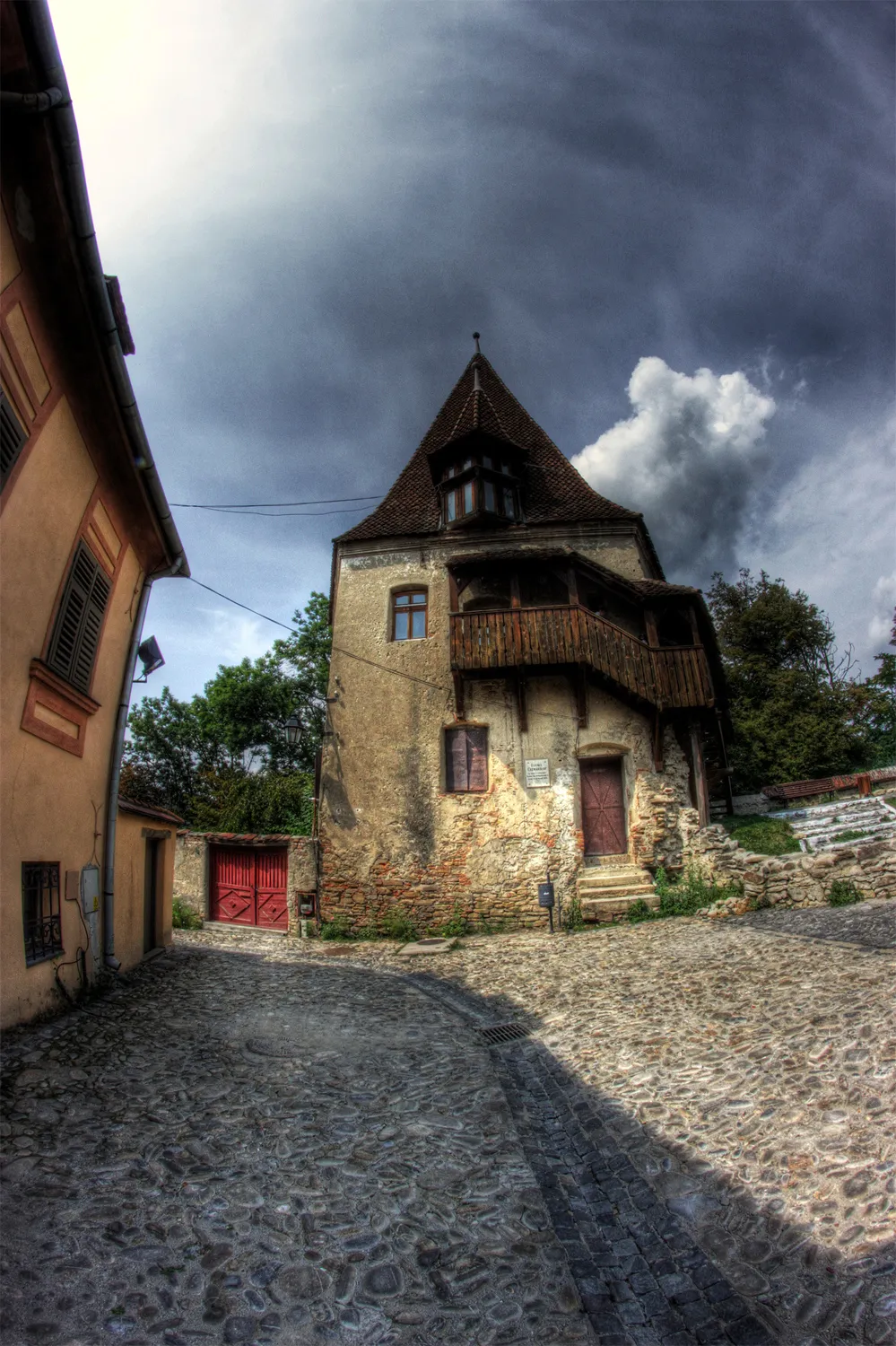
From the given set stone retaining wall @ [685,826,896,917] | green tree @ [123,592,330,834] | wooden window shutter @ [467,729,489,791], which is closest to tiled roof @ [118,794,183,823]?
wooden window shutter @ [467,729,489,791]

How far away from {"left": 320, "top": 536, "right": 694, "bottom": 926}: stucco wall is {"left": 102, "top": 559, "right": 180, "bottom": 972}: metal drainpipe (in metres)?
7.31

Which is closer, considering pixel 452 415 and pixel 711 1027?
pixel 711 1027

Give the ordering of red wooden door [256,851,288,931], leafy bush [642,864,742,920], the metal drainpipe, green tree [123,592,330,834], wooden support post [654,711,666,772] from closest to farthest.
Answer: the metal drainpipe
leafy bush [642,864,742,920]
wooden support post [654,711,666,772]
red wooden door [256,851,288,931]
green tree [123,592,330,834]

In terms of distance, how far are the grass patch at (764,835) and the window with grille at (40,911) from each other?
1205 centimetres

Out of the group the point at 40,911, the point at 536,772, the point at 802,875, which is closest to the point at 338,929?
the point at 536,772

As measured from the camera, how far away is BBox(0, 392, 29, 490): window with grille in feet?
16.3

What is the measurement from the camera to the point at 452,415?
20.2 m

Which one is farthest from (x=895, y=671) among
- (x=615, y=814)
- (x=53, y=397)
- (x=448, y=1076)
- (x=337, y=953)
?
(x=53, y=397)

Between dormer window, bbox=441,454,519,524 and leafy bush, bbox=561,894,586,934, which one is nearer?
leafy bush, bbox=561,894,586,934

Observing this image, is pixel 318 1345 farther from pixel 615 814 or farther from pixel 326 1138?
pixel 615 814

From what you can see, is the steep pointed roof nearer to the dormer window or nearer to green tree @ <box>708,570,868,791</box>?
the dormer window

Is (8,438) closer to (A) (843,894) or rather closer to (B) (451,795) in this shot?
(B) (451,795)

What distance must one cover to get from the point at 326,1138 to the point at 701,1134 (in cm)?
236

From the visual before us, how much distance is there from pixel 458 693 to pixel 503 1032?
8.81 m
